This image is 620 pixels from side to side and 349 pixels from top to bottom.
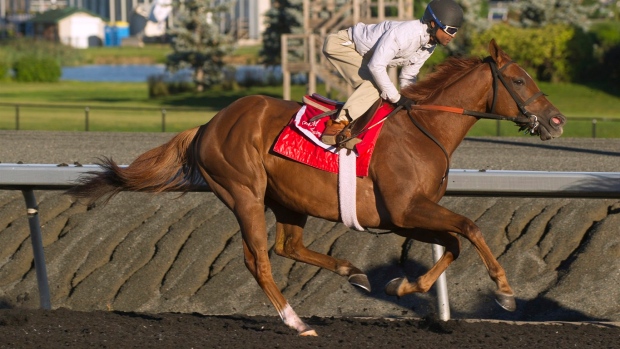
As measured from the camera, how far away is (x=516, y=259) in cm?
831

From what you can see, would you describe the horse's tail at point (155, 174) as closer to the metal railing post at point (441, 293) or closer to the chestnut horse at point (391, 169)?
the chestnut horse at point (391, 169)

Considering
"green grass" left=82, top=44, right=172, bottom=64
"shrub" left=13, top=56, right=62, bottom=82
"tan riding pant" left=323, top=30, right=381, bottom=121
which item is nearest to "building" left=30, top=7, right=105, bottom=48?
"green grass" left=82, top=44, right=172, bottom=64

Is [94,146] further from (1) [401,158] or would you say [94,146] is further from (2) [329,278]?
(1) [401,158]

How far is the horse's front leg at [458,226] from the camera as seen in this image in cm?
616

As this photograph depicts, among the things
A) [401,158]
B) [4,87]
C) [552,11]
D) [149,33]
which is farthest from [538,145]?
[149,33]

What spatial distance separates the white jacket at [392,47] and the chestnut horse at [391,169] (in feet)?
0.68

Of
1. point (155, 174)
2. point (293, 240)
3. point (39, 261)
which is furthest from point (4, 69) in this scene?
point (293, 240)

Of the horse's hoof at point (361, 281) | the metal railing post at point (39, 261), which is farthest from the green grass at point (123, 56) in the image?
the horse's hoof at point (361, 281)

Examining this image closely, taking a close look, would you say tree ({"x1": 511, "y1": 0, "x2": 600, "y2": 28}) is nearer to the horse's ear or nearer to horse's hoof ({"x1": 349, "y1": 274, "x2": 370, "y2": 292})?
the horse's ear

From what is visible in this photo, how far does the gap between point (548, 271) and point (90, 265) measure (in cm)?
359

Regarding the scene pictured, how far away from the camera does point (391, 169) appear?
21.1ft

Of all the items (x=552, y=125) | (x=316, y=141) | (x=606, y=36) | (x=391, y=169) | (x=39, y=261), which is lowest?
(x=606, y=36)

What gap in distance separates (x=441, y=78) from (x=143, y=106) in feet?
90.6

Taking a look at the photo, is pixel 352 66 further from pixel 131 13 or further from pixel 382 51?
pixel 131 13
